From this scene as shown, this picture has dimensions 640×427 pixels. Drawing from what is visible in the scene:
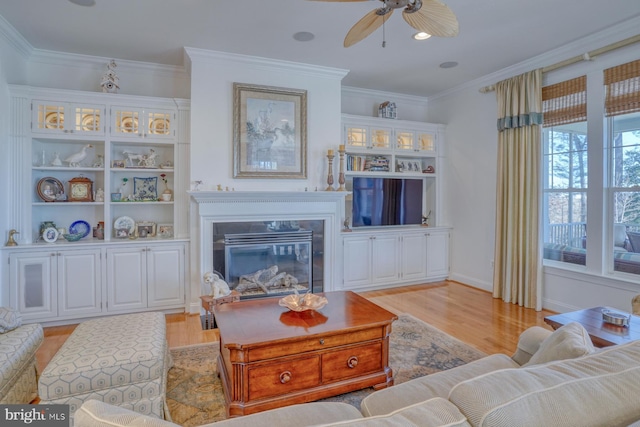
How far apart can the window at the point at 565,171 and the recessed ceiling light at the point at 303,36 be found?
2804mm

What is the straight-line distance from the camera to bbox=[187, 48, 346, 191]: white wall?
3838 mm

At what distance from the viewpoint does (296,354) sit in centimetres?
206

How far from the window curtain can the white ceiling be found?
427 mm

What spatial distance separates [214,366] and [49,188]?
9.37 feet

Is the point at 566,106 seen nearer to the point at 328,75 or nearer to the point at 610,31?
the point at 610,31

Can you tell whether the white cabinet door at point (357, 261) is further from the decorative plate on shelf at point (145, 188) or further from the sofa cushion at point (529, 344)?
the sofa cushion at point (529, 344)

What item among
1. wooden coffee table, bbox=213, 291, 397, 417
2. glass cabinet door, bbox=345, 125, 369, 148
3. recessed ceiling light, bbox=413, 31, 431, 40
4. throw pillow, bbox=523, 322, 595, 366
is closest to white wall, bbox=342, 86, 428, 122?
glass cabinet door, bbox=345, 125, 369, 148

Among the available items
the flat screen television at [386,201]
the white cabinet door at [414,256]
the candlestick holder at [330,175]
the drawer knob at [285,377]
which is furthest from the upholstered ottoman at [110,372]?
the white cabinet door at [414,256]

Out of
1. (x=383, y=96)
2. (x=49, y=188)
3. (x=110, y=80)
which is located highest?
(x=383, y=96)

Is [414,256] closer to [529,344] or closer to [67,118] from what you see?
[529,344]

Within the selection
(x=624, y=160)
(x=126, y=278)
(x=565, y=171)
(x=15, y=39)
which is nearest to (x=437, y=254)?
(x=565, y=171)

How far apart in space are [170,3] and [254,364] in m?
2.89

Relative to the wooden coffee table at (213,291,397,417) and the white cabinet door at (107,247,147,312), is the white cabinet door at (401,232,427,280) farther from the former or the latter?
the white cabinet door at (107,247,147,312)

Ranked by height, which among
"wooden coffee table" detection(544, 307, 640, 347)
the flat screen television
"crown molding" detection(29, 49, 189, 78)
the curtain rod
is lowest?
"wooden coffee table" detection(544, 307, 640, 347)
